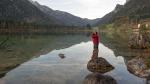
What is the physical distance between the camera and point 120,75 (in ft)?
96.7

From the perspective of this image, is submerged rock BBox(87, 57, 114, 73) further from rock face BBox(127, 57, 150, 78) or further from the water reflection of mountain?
the water reflection of mountain

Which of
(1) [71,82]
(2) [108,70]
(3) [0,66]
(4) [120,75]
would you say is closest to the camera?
(1) [71,82]

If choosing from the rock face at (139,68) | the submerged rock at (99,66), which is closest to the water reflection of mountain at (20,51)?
the submerged rock at (99,66)

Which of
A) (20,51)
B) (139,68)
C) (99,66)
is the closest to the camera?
→ (139,68)

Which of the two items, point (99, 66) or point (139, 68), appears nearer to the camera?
A: point (139, 68)

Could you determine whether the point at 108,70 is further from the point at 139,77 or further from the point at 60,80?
the point at 60,80

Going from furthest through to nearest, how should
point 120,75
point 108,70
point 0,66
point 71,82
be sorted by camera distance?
point 0,66 < point 108,70 < point 120,75 < point 71,82

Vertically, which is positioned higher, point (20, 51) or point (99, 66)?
point (99, 66)

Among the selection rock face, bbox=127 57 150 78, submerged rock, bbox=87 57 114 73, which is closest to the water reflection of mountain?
submerged rock, bbox=87 57 114 73

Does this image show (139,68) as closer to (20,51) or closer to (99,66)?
(99,66)

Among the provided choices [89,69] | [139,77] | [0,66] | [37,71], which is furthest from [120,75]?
[0,66]

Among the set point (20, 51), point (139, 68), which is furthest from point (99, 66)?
point (20, 51)

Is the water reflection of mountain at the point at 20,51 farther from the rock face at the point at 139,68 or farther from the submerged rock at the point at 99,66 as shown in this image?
the rock face at the point at 139,68

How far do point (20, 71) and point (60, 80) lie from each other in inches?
282
